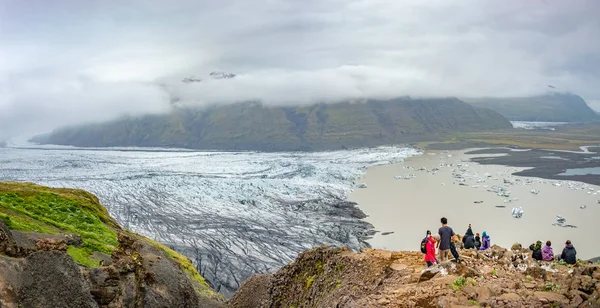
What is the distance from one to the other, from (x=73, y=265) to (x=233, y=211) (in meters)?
60.9

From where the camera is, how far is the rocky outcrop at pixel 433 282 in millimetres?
14227

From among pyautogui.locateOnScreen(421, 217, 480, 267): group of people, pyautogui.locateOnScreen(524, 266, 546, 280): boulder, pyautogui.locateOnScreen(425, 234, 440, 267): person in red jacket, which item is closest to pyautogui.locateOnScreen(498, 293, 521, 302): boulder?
pyautogui.locateOnScreen(421, 217, 480, 267): group of people

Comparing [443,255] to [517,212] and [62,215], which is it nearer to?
[62,215]

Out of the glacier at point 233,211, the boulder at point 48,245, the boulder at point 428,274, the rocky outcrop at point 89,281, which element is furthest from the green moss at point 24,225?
the glacier at point 233,211

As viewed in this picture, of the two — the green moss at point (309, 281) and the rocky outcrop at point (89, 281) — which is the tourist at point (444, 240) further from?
the rocky outcrop at point (89, 281)

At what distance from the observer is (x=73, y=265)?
18969mm

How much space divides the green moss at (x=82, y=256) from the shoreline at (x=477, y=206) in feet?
130

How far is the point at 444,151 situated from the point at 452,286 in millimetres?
Answer: 183345

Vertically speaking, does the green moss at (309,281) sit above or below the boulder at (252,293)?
above

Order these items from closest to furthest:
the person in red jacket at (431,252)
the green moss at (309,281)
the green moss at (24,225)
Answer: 1. the person in red jacket at (431,252)
2. the green moss at (24,225)
3. the green moss at (309,281)

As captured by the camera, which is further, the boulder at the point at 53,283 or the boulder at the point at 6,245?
the boulder at the point at 6,245

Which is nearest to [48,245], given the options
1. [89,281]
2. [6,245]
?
[6,245]

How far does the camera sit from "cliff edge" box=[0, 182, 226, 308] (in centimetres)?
1722

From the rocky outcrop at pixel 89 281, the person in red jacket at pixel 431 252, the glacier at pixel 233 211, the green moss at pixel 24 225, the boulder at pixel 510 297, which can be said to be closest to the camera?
the boulder at pixel 510 297
